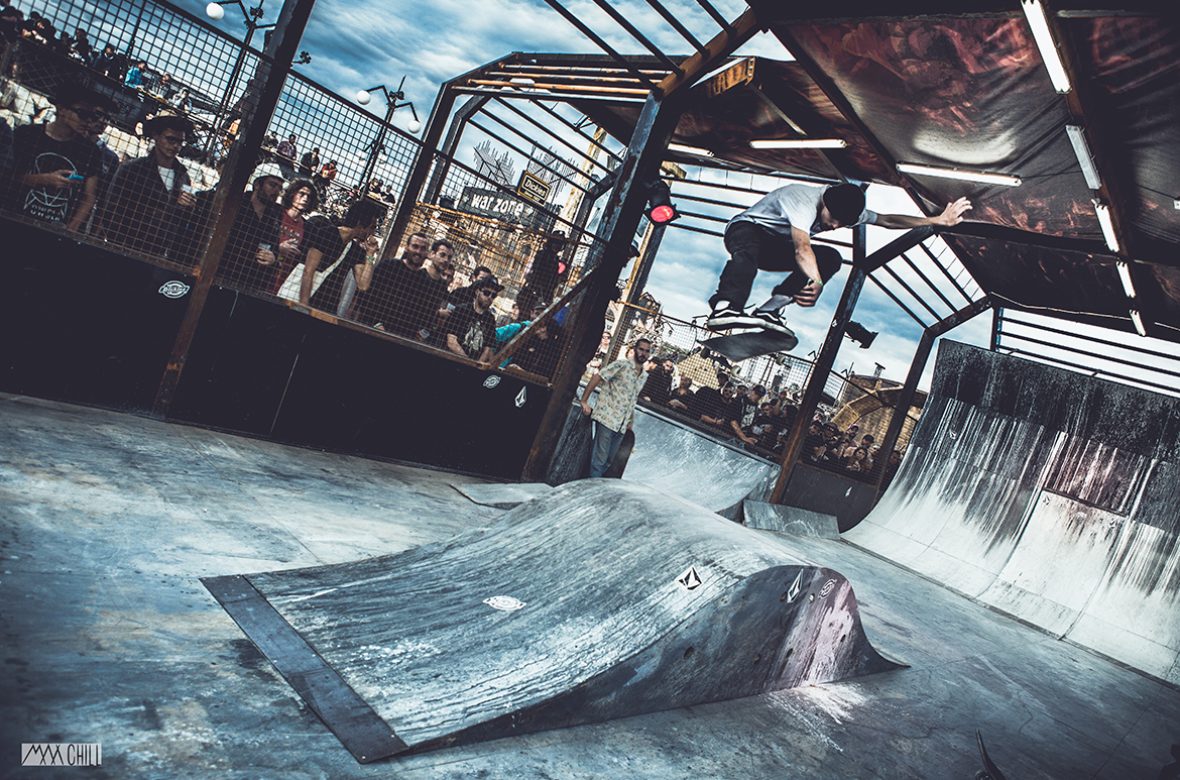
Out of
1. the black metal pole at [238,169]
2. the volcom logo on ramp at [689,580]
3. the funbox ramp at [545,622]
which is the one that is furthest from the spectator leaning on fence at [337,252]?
the volcom logo on ramp at [689,580]

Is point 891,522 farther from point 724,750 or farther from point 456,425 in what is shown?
point 724,750

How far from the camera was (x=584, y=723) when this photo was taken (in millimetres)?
2500

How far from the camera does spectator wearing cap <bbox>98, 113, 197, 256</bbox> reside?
4312mm

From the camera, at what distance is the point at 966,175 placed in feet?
22.9

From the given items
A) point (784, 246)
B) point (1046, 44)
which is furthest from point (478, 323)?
point (1046, 44)

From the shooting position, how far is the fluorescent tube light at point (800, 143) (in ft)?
24.2

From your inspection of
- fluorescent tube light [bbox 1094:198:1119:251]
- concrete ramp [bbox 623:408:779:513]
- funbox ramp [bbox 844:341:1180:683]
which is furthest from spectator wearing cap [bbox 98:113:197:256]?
funbox ramp [bbox 844:341:1180:683]

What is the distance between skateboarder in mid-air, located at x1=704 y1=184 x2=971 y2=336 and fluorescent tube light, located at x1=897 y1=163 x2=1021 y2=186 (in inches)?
64.0

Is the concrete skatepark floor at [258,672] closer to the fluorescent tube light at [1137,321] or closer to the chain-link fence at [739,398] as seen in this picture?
the chain-link fence at [739,398]

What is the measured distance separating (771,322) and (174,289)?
4.51 meters

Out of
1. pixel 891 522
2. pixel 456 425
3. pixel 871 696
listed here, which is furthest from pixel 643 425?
pixel 871 696

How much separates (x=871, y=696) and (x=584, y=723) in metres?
2.46

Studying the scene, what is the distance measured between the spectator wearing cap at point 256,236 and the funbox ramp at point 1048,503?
9.84 m

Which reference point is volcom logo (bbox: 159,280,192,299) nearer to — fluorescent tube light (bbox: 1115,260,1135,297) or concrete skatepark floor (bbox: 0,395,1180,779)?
concrete skatepark floor (bbox: 0,395,1180,779)
